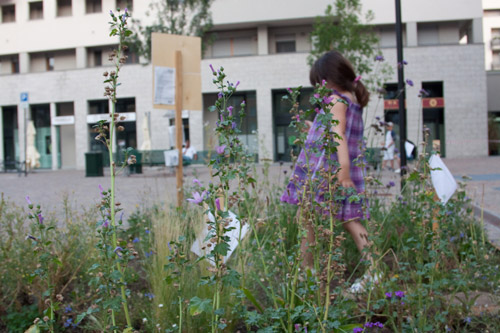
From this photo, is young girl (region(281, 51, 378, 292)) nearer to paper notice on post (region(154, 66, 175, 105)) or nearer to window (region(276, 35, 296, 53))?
paper notice on post (region(154, 66, 175, 105))

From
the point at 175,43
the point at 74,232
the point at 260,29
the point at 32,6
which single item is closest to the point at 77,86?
the point at 32,6

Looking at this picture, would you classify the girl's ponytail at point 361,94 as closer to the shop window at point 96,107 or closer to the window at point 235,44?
the window at point 235,44

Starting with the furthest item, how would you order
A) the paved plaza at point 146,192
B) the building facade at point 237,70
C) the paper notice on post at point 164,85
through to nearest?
the building facade at point 237,70 < the paper notice on post at point 164,85 < the paved plaza at point 146,192

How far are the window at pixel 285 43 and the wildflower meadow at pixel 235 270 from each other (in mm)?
26535

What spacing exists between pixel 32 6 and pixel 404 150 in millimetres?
33385

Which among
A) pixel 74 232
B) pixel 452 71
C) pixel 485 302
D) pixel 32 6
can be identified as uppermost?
pixel 32 6

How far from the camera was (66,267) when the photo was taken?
9.38 ft

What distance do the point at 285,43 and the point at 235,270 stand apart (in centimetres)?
2866

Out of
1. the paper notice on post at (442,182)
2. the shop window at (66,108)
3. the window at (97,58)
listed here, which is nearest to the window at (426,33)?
the window at (97,58)

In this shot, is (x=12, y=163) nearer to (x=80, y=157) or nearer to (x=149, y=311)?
(x=80, y=157)

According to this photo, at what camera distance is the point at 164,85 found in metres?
5.44

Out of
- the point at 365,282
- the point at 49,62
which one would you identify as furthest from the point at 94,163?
the point at 49,62

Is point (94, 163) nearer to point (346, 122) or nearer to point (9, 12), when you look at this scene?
point (346, 122)

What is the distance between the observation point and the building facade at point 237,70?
26969 millimetres
